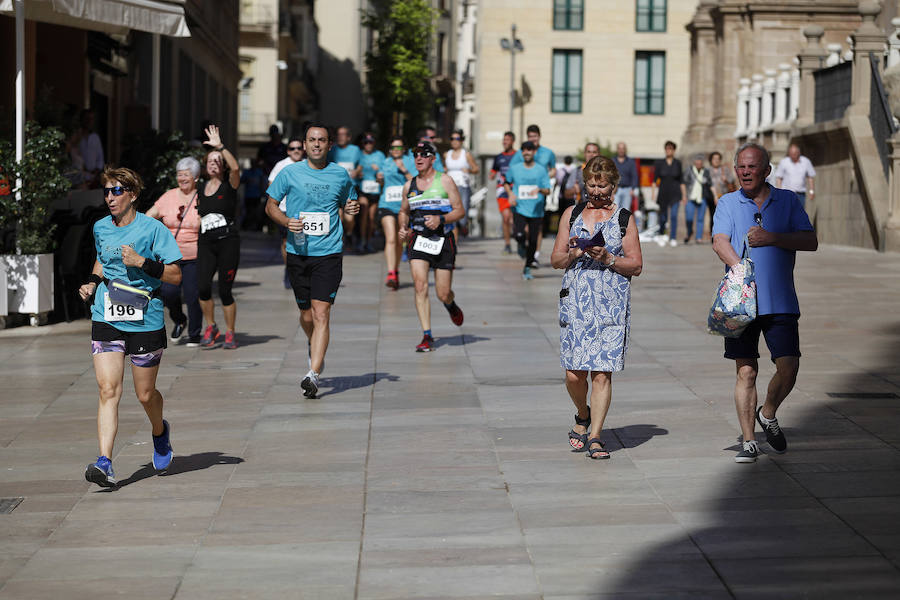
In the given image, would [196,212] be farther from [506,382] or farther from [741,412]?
[741,412]

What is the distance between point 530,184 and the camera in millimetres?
20734

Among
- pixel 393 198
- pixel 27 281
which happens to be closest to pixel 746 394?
pixel 27 281

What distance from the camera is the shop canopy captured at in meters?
14.8

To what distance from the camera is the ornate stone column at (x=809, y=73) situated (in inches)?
1191

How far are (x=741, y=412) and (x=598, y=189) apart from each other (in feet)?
4.75

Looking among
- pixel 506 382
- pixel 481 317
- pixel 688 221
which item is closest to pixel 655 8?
pixel 688 221

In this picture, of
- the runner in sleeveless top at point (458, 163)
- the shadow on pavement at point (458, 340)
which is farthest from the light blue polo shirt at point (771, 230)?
the runner in sleeveless top at point (458, 163)

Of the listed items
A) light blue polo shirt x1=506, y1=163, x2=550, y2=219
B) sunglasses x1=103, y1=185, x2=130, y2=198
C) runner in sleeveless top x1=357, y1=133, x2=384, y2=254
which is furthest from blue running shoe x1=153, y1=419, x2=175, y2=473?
runner in sleeveless top x1=357, y1=133, x2=384, y2=254

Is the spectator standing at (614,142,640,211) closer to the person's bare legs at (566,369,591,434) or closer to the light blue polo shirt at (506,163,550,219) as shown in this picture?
the light blue polo shirt at (506,163,550,219)

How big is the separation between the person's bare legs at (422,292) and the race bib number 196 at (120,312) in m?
5.29

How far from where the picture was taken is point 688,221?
31.0 meters

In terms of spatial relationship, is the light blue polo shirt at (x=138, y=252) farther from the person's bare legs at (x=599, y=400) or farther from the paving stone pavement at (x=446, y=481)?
the person's bare legs at (x=599, y=400)

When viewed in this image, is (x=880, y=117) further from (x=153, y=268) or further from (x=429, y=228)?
(x=153, y=268)

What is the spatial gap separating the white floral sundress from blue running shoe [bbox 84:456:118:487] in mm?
2478
